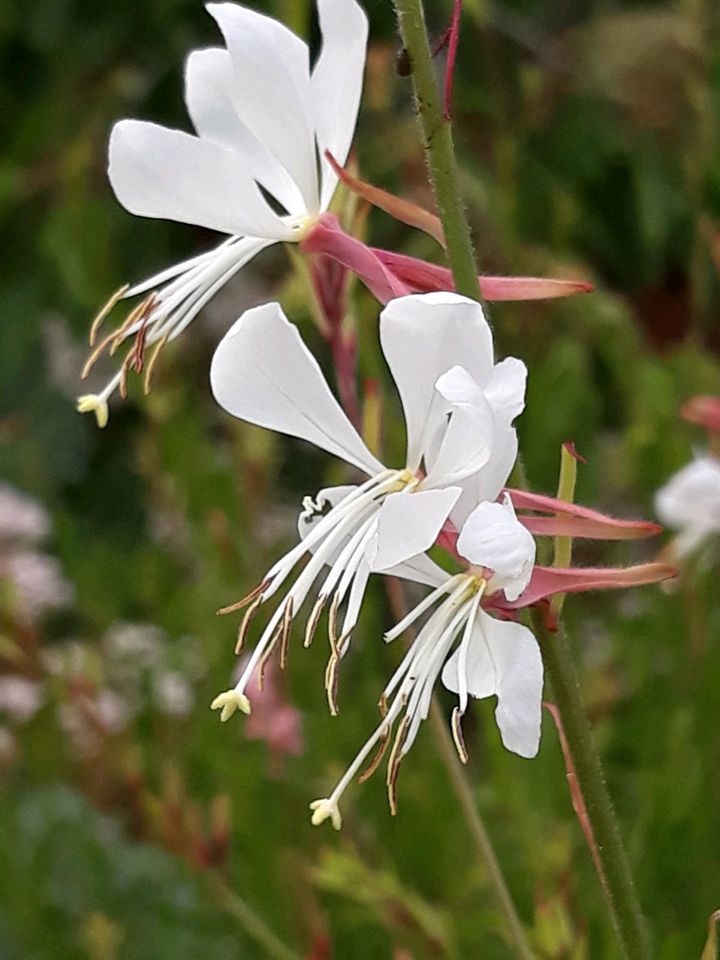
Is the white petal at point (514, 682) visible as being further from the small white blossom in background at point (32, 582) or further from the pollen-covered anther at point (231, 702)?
the small white blossom in background at point (32, 582)

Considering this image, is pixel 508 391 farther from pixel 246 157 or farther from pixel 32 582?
pixel 32 582

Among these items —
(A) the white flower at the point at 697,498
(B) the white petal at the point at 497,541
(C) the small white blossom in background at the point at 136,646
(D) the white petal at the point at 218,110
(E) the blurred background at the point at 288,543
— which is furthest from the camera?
(C) the small white blossom in background at the point at 136,646

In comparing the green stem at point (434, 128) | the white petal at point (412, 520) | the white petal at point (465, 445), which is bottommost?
the white petal at point (412, 520)

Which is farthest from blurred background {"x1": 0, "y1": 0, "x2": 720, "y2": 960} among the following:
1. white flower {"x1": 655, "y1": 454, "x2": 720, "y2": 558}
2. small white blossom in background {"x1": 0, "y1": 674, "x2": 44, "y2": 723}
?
white flower {"x1": 655, "y1": 454, "x2": 720, "y2": 558}

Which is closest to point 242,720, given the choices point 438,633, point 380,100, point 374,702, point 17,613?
point 374,702

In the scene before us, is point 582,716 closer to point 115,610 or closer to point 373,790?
point 373,790

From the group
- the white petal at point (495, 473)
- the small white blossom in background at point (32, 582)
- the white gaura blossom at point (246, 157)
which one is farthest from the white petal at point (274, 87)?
the small white blossom in background at point (32, 582)

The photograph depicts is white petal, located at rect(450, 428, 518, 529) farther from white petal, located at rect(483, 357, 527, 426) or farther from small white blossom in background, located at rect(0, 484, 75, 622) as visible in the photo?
small white blossom in background, located at rect(0, 484, 75, 622)
